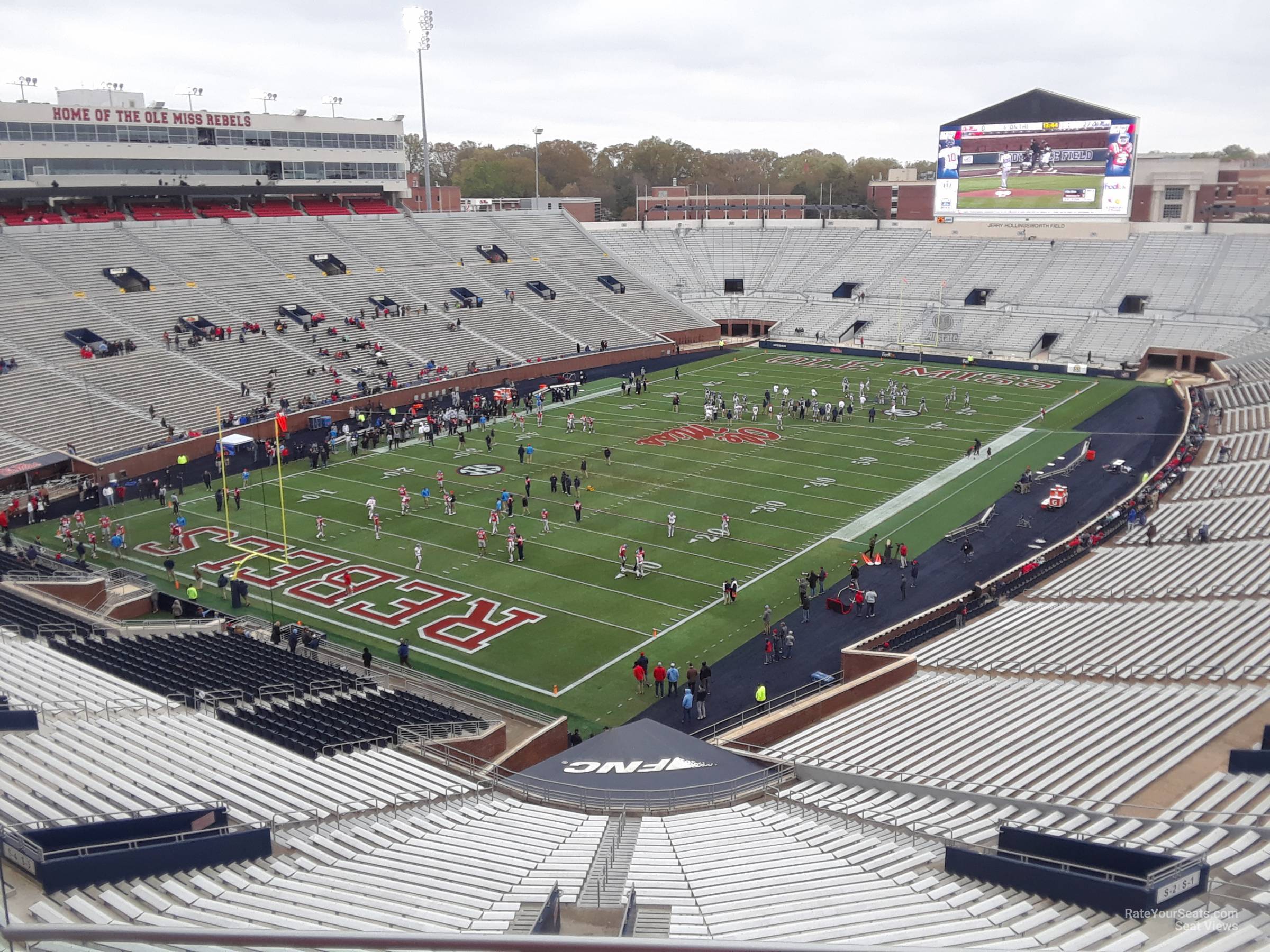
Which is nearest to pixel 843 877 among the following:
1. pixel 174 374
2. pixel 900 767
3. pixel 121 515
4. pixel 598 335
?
pixel 900 767

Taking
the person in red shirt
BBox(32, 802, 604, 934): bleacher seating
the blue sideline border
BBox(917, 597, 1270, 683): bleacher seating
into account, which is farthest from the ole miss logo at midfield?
BBox(32, 802, 604, 934): bleacher seating

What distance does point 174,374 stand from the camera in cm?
3934

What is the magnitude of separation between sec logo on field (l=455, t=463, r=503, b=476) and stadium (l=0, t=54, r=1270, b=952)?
1.02 feet

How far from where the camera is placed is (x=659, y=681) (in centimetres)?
1912

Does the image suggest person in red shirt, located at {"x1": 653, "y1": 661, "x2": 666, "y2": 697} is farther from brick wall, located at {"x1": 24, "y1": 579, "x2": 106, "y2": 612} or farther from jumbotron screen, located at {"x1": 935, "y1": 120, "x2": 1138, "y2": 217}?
jumbotron screen, located at {"x1": 935, "y1": 120, "x2": 1138, "y2": 217}

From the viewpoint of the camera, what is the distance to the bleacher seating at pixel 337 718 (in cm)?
1416

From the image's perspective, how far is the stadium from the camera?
9.26 metres

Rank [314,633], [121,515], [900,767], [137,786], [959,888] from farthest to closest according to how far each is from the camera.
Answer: [121,515] < [314,633] < [900,767] < [137,786] < [959,888]

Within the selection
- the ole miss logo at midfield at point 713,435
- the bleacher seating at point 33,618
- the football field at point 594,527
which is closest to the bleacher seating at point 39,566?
the bleacher seating at point 33,618

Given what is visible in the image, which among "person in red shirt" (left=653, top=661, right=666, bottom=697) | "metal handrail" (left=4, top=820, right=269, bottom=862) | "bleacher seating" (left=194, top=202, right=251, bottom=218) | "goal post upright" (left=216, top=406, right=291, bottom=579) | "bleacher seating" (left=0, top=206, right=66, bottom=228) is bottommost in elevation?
"person in red shirt" (left=653, top=661, right=666, bottom=697)

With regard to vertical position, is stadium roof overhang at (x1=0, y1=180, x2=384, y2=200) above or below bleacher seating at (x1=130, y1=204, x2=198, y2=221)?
above

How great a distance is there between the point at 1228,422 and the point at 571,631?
26.5 meters

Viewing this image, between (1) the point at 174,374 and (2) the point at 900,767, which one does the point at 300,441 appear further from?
(2) the point at 900,767

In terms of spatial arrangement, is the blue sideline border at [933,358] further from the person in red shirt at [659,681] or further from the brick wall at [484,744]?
the brick wall at [484,744]
